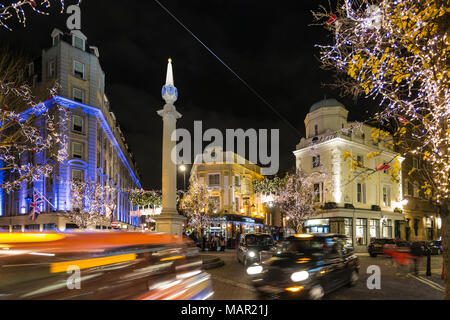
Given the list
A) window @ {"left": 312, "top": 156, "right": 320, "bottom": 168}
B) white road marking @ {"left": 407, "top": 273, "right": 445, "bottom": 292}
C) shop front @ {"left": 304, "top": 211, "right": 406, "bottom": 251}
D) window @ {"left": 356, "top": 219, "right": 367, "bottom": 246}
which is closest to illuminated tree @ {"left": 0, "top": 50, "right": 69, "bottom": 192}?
white road marking @ {"left": 407, "top": 273, "right": 445, "bottom": 292}

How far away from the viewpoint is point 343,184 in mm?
34812

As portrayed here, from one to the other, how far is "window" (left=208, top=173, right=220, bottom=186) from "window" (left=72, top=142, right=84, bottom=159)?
19899 millimetres

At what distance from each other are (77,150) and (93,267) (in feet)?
113

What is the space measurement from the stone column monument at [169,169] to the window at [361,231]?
78.7ft

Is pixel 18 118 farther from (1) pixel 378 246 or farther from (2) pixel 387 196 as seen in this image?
(2) pixel 387 196

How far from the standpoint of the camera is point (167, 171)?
2058 cm

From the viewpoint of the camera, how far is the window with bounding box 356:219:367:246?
36469 mm

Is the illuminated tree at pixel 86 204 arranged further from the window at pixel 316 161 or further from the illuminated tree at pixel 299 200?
the window at pixel 316 161

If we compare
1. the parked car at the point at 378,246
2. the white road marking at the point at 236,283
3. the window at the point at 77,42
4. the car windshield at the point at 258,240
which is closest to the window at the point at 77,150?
the window at the point at 77,42

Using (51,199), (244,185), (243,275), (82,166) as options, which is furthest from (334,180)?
(51,199)

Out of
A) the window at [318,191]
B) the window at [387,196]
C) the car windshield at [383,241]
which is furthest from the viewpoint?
the window at [387,196]

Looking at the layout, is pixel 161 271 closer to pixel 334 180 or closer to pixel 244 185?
pixel 334 180

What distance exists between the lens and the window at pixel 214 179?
1944 inches
